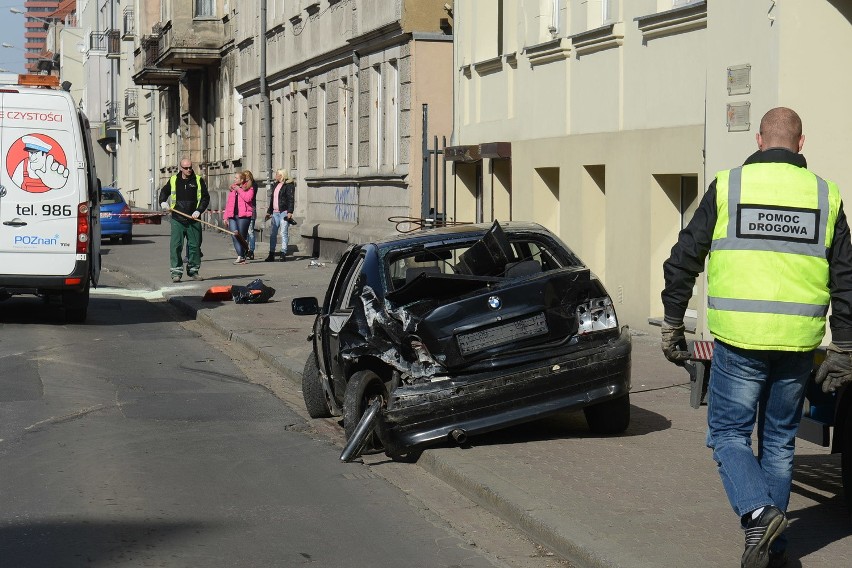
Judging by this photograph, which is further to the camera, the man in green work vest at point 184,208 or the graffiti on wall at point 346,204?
the graffiti on wall at point 346,204

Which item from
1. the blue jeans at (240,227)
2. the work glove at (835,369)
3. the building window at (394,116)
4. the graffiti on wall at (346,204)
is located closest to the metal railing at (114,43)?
the blue jeans at (240,227)

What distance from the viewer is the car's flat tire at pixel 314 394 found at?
33.2 ft

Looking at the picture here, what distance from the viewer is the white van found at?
15.5m

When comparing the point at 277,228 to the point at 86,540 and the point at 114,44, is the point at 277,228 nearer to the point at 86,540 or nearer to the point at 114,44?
the point at 86,540

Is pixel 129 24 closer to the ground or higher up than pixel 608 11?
higher up

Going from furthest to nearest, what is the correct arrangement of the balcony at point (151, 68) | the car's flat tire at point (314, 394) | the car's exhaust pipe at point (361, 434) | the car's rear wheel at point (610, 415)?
1. the balcony at point (151, 68)
2. the car's flat tire at point (314, 394)
3. the car's rear wheel at point (610, 415)
4. the car's exhaust pipe at point (361, 434)

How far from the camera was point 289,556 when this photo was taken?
6.16 m

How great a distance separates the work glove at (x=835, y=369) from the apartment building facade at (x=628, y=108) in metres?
6.48

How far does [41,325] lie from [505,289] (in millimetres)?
9551

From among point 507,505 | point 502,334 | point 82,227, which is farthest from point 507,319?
point 82,227

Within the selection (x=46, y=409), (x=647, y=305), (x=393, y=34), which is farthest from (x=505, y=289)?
(x=393, y=34)

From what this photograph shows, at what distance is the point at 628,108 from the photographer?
50.2 feet

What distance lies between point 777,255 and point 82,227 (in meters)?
11.4

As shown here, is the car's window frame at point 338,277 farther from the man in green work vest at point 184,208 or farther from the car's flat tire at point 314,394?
the man in green work vest at point 184,208
